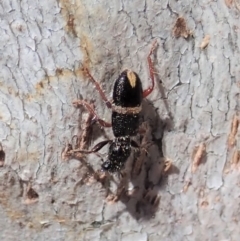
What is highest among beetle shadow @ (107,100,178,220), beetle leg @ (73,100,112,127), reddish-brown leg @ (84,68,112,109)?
reddish-brown leg @ (84,68,112,109)

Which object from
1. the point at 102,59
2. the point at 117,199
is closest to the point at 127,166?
the point at 117,199

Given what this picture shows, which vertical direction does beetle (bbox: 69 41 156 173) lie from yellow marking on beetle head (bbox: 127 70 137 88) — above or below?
below

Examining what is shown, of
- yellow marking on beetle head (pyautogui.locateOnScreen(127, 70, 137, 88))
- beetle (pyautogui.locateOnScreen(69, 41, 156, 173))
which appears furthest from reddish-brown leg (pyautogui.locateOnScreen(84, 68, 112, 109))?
yellow marking on beetle head (pyautogui.locateOnScreen(127, 70, 137, 88))

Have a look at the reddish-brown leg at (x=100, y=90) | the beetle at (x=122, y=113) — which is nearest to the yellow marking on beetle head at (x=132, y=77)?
the beetle at (x=122, y=113)

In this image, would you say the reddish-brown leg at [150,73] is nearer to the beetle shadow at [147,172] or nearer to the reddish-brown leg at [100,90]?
the beetle shadow at [147,172]

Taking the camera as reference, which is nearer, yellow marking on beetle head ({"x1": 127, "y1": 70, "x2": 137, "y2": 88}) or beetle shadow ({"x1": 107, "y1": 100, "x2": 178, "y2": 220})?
yellow marking on beetle head ({"x1": 127, "y1": 70, "x2": 137, "y2": 88})

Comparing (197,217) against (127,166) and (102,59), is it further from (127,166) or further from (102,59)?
(102,59)

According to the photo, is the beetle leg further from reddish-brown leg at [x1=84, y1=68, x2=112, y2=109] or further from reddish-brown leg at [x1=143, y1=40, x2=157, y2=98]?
reddish-brown leg at [x1=143, y1=40, x2=157, y2=98]
